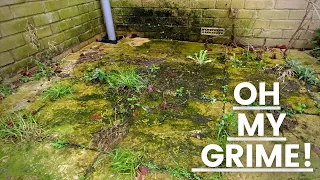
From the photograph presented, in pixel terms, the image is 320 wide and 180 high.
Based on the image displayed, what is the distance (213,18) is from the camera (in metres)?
3.18

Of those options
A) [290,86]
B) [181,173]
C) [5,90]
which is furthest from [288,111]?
[5,90]

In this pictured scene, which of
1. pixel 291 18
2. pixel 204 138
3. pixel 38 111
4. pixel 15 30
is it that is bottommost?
pixel 204 138

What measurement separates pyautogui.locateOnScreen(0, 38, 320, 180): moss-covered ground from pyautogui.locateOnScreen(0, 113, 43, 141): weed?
54 millimetres

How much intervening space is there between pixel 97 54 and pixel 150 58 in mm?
864

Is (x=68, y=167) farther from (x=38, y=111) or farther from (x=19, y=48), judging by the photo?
(x=19, y=48)

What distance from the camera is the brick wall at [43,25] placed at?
2229 millimetres

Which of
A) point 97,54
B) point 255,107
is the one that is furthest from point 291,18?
point 97,54

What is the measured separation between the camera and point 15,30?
7.52ft

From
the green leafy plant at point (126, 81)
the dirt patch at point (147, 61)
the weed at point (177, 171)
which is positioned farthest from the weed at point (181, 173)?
the dirt patch at point (147, 61)

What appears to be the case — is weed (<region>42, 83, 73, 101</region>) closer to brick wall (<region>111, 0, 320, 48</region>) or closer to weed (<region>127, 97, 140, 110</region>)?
weed (<region>127, 97, 140, 110</region>)

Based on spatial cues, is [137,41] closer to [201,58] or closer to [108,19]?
[108,19]

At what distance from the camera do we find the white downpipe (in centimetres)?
335

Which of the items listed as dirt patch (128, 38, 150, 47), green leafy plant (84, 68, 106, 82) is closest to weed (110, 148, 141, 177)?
green leafy plant (84, 68, 106, 82)

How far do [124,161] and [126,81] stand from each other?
105 centimetres
